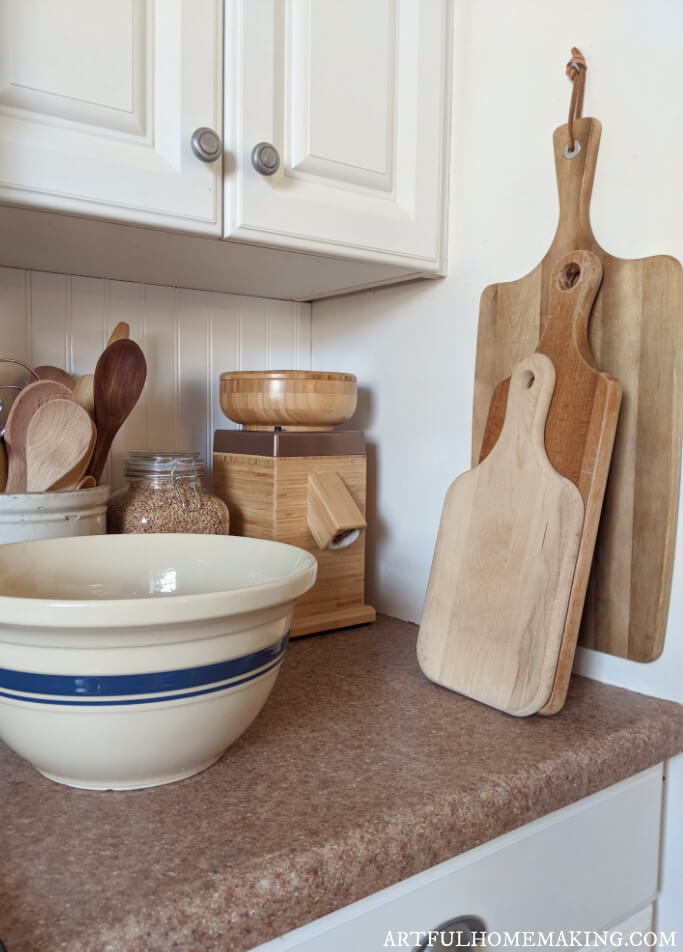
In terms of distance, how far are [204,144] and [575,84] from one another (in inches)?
16.1

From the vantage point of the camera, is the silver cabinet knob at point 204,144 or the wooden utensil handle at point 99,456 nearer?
the silver cabinet knob at point 204,144

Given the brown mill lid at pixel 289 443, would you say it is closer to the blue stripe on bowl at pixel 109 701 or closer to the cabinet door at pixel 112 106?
the cabinet door at pixel 112 106


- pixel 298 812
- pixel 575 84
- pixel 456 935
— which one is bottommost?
pixel 456 935

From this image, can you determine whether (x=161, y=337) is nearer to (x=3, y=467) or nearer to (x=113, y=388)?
(x=113, y=388)

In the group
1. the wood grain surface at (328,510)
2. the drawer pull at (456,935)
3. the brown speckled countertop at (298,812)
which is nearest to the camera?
the brown speckled countertop at (298,812)

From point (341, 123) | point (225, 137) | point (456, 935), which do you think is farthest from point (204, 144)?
point (456, 935)

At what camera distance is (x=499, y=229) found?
2.97ft

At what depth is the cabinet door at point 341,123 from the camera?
2.52 feet

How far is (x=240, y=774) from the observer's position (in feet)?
1.98

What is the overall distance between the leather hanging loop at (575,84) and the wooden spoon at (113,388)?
536 mm


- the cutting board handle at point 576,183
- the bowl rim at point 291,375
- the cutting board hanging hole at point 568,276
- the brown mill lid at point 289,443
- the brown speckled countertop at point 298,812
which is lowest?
the brown speckled countertop at point 298,812

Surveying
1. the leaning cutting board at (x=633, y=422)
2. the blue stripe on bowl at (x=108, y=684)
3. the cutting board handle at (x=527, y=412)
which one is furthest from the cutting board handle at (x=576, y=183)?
the blue stripe on bowl at (x=108, y=684)

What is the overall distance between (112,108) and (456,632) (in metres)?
0.63

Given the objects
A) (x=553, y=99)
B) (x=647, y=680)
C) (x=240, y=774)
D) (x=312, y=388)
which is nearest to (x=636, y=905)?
(x=647, y=680)
